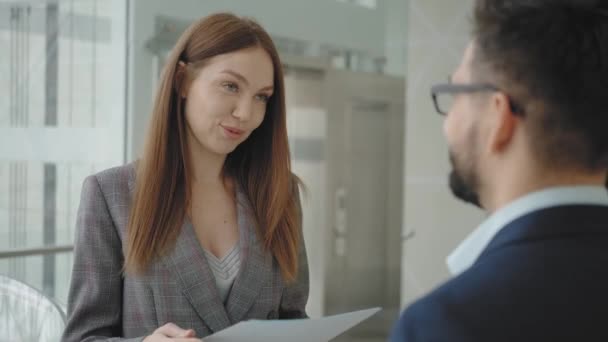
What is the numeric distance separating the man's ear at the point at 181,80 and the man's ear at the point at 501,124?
0.82m

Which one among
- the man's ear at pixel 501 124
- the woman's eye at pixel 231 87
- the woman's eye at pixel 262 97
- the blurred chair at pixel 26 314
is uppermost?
the woman's eye at pixel 231 87

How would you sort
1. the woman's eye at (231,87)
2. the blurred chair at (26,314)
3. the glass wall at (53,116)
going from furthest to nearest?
1. the glass wall at (53,116)
2. the blurred chair at (26,314)
3. the woman's eye at (231,87)

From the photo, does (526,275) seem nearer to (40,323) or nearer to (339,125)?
(40,323)

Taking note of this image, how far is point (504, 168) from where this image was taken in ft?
2.72

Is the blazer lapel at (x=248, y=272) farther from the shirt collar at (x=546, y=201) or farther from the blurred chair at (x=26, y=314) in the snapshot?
the shirt collar at (x=546, y=201)

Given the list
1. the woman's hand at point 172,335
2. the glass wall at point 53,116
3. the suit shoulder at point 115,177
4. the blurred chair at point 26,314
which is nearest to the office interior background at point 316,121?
the glass wall at point 53,116

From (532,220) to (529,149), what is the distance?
0.09 meters

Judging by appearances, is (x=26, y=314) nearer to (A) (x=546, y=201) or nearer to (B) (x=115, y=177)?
(B) (x=115, y=177)

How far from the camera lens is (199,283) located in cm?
140

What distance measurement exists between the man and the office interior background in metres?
2.37

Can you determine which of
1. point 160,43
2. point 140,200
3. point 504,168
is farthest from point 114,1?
point 504,168

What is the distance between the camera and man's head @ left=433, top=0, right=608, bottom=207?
0.79 metres

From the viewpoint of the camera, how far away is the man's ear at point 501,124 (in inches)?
32.2

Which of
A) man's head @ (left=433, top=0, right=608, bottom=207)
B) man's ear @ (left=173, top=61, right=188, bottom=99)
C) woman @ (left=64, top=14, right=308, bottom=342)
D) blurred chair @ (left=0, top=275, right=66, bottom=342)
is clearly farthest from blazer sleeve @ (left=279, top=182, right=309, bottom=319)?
man's head @ (left=433, top=0, right=608, bottom=207)
